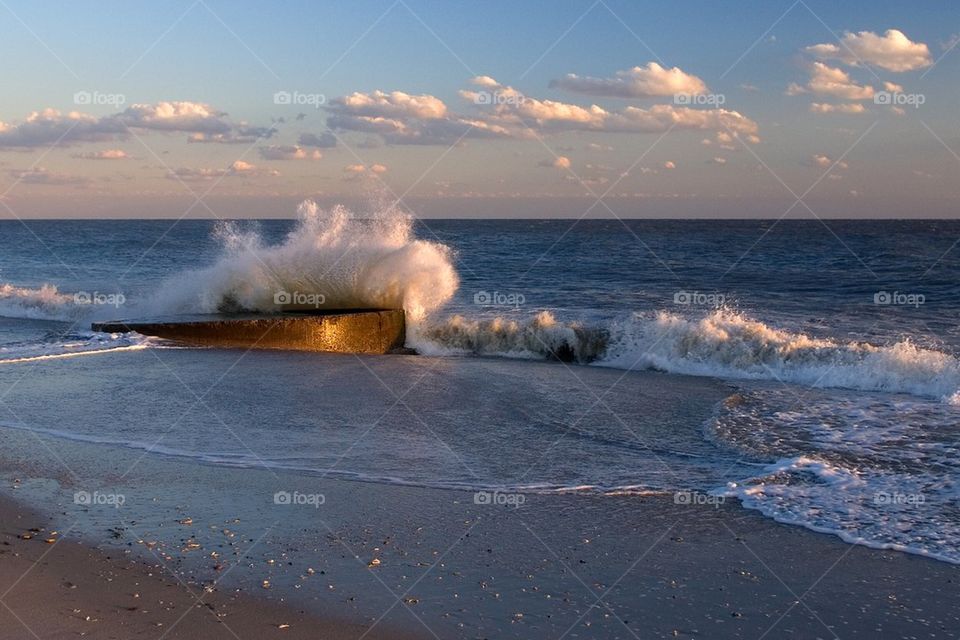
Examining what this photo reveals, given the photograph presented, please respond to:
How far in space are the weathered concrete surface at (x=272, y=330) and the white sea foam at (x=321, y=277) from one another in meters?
1.75

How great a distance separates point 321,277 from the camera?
59.3 ft

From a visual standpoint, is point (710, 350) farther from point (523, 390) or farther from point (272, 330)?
point (272, 330)

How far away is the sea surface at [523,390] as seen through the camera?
7.48 m

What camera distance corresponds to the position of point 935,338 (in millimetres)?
17188

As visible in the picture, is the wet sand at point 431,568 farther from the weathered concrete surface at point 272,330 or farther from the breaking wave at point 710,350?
the weathered concrete surface at point 272,330

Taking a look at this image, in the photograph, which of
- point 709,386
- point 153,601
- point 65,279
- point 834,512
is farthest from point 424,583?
point 65,279

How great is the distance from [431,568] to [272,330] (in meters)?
10.3

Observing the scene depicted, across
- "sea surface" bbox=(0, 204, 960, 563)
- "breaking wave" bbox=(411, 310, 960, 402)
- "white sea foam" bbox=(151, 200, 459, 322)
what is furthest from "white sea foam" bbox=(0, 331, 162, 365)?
"breaking wave" bbox=(411, 310, 960, 402)

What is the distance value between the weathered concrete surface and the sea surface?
24.1 inches

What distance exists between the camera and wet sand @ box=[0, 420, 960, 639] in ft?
15.1

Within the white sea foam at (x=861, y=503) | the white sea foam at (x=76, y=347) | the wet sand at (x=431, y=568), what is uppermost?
the white sea foam at (x=76, y=347)

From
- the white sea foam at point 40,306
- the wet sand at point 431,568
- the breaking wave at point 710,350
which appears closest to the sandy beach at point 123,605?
the wet sand at point 431,568

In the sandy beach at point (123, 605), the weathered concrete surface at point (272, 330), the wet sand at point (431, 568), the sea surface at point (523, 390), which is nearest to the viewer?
the sandy beach at point (123, 605)

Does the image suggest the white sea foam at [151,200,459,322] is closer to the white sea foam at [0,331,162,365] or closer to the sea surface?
the sea surface
